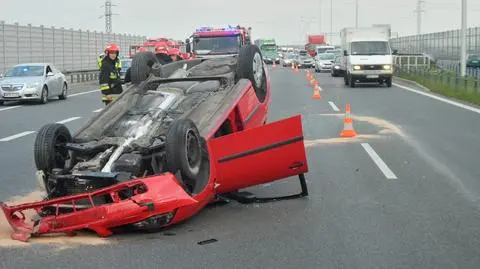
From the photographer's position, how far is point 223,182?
7156 mm

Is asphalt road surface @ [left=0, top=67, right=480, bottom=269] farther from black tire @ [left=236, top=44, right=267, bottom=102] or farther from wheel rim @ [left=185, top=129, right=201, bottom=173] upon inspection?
black tire @ [left=236, top=44, right=267, bottom=102]

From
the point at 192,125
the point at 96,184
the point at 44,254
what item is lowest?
the point at 44,254

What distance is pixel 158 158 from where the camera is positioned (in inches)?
274

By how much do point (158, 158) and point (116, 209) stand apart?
1101mm

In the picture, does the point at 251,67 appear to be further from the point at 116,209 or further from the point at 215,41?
the point at 215,41

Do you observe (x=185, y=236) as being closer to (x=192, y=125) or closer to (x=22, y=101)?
(x=192, y=125)

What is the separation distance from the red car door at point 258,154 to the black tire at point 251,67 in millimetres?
2080

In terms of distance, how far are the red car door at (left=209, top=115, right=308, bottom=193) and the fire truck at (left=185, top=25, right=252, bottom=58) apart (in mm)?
19931

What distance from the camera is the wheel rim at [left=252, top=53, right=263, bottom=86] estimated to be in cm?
959

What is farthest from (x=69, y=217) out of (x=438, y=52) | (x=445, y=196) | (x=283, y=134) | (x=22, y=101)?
(x=438, y=52)

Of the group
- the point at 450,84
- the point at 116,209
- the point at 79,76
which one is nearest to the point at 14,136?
the point at 116,209

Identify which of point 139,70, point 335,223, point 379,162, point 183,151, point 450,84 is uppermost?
point 139,70

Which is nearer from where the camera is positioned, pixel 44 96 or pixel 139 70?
pixel 139 70

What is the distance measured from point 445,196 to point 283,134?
224cm
